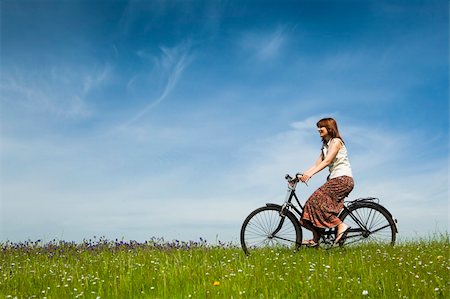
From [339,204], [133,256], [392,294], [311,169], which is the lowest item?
[392,294]

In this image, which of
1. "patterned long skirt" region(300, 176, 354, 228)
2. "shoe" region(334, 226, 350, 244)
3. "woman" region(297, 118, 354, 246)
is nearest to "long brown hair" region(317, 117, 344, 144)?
"woman" region(297, 118, 354, 246)

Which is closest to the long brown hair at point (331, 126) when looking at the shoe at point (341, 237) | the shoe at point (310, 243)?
the shoe at point (341, 237)

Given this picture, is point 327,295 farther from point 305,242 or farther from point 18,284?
point 18,284

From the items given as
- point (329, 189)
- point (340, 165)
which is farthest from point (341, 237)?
point (340, 165)

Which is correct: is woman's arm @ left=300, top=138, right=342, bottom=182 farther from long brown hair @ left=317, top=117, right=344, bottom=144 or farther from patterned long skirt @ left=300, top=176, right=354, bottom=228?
patterned long skirt @ left=300, top=176, right=354, bottom=228

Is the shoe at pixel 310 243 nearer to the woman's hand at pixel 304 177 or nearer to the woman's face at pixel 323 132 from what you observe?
the woman's hand at pixel 304 177

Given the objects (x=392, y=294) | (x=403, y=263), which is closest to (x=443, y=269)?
(x=403, y=263)

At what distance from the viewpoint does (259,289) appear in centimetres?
696

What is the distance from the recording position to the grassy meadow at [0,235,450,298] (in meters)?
6.74

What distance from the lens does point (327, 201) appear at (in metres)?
10.2

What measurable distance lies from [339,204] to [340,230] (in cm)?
53

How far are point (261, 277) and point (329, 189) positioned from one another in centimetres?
331

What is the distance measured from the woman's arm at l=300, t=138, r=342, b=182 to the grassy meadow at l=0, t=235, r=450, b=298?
1492 millimetres

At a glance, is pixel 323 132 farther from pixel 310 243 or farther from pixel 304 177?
pixel 310 243
